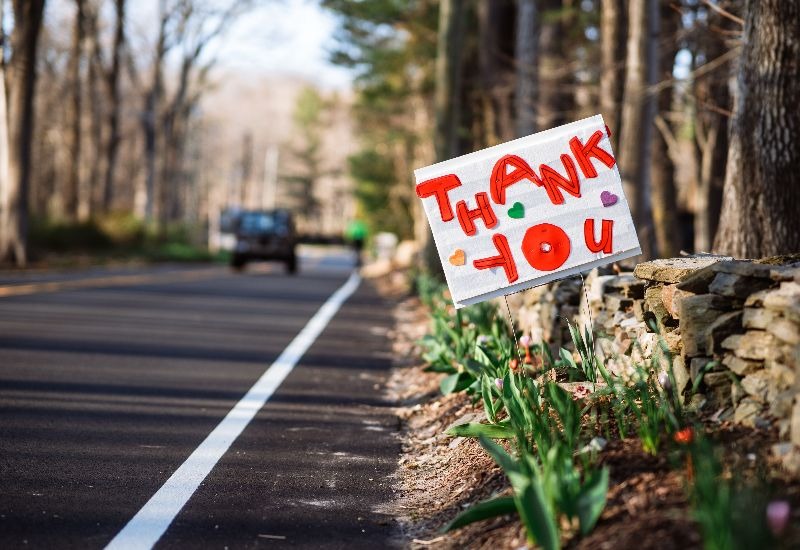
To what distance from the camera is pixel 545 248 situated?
6.45m

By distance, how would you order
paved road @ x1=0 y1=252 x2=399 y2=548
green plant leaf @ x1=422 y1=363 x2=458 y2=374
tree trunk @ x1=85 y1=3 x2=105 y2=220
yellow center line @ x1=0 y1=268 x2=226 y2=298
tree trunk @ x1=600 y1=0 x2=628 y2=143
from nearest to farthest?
1. paved road @ x1=0 y1=252 x2=399 y2=548
2. green plant leaf @ x1=422 y1=363 x2=458 y2=374
3. yellow center line @ x1=0 y1=268 x2=226 y2=298
4. tree trunk @ x1=600 y1=0 x2=628 y2=143
5. tree trunk @ x1=85 y1=3 x2=105 y2=220

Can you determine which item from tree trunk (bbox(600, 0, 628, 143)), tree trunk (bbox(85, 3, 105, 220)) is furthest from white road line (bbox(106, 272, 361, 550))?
tree trunk (bbox(85, 3, 105, 220))

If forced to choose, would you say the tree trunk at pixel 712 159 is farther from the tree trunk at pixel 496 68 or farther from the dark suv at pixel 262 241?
the dark suv at pixel 262 241

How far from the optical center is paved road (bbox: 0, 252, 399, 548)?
5152mm

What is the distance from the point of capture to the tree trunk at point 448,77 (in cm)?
2156

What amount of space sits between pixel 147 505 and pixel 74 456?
3.95ft

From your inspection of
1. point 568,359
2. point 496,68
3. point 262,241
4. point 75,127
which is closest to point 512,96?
point 496,68

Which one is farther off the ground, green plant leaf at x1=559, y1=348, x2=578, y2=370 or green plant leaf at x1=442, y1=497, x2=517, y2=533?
green plant leaf at x1=559, y1=348, x2=578, y2=370

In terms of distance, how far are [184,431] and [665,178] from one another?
19.3 metres

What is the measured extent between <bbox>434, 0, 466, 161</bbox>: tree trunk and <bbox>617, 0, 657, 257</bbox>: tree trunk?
609 cm

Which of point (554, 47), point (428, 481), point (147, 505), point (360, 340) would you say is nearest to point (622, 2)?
point (554, 47)

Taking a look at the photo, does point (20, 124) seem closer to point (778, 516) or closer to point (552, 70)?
point (552, 70)

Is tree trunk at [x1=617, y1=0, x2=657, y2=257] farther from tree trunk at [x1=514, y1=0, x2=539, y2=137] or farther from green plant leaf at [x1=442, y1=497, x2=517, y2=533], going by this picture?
green plant leaf at [x1=442, y1=497, x2=517, y2=533]

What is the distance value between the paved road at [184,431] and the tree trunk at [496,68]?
42.4 feet
